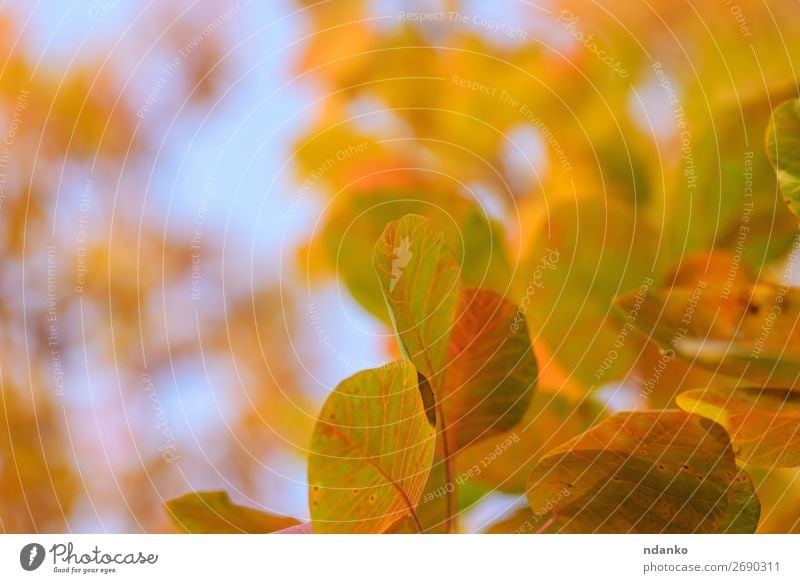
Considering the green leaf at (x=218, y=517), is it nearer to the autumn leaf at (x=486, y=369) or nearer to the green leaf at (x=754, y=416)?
the autumn leaf at (x=486, y=369)

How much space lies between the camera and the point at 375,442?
1.11ft

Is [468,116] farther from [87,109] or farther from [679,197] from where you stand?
[87,109]

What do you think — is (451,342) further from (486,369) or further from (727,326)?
(727,326)

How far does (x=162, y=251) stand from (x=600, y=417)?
0.90 feet

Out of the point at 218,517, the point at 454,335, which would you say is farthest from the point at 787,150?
the point at 218,517

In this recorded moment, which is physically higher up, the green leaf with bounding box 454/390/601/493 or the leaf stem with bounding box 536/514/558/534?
the green leaf with bounding box 454/390/601/493

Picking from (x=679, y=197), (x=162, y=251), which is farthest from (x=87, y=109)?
(x=679, y=197)

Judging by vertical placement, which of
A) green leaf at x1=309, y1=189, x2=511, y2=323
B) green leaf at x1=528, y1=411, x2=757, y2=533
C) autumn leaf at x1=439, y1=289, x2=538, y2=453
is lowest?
green leaf at x1=528, y1=411, x2=757, y2=533

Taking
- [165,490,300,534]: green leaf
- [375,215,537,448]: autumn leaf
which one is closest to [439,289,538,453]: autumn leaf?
[375,215,537,448]: autumn leaf

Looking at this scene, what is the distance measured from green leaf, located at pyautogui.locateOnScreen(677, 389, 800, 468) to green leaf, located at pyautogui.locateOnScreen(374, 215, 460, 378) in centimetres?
12

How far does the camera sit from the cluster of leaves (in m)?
0.34

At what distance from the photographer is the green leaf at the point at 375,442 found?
0.34m

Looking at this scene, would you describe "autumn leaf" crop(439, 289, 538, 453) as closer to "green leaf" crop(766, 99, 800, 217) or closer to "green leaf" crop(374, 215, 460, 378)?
"green leaf" crop(374, 215, 460, 378)

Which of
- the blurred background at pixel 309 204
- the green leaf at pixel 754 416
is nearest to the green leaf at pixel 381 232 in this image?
the blurred background at pixel 309 204
